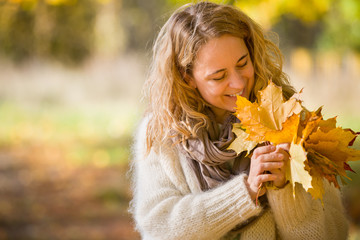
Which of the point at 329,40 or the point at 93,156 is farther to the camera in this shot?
the point at 329,40

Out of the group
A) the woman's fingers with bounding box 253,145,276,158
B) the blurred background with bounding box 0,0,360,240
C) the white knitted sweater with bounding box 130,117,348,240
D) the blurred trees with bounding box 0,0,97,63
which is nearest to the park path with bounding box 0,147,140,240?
the blurred background with bounding box 0,0,360,240

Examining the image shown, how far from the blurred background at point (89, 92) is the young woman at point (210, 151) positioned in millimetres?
1327

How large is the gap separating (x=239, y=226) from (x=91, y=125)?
5.55 m

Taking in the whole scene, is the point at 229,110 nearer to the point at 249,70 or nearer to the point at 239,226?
the point at 249,70

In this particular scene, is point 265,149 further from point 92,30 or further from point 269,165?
point 92,30

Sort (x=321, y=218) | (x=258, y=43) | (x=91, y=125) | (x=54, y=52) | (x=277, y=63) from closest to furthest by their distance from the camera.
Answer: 1. (x=321, y=218)
2. (x=258, y=43)
3. (x=277, y=63)
4. (x=91, y=125)
5. (x=54, y=52)

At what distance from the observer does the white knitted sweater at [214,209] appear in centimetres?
163

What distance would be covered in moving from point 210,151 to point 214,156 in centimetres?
3

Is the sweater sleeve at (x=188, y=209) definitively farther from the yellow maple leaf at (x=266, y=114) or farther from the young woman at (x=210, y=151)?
the yellow maple leaf at (x=266, y=114)

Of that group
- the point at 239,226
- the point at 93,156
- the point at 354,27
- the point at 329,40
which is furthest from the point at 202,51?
the point at 329,40

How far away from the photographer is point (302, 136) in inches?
55.7

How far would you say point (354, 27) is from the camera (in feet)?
23.7

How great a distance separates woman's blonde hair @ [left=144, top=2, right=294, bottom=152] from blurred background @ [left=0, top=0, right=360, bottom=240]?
4.27ft

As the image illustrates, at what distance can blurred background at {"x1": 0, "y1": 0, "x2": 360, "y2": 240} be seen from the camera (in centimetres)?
464
